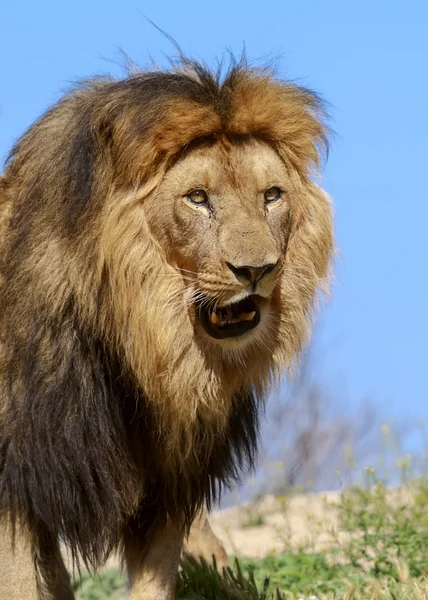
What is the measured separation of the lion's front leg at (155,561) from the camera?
4.98 metres

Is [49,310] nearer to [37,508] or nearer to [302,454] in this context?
[37,508]

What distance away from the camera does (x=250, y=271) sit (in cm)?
412

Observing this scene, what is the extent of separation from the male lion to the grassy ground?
0.98 meters

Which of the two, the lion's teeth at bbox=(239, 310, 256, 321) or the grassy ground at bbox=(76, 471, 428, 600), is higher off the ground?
the lion's teeth at bbox=(239, 310, 256, 321)

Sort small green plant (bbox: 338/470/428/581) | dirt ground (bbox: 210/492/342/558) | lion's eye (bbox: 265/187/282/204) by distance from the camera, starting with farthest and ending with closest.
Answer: dirt ground (bbox: 210/492/342/558)
small green plant (bbox: 338/470/428/581)
lion's eye (bbox: 265/187/282/204)

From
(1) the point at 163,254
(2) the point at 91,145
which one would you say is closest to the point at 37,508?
(1) the point at 163,254

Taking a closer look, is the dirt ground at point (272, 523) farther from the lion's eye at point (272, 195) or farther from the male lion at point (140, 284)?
the lion's eye at point (272, 195)

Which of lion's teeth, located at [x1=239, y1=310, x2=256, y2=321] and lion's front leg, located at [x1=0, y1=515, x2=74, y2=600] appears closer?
lion's teeth, located at [x1=239, y1=310, x2=256, y2=321]

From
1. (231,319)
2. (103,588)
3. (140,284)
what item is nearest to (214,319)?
(231,319)

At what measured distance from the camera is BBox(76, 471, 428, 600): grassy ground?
554cm

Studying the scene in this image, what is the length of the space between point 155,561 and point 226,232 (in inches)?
61.5

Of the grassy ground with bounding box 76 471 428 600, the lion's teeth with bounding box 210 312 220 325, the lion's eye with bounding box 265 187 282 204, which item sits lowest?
the grassy ground with bounding box 76 471 428 600

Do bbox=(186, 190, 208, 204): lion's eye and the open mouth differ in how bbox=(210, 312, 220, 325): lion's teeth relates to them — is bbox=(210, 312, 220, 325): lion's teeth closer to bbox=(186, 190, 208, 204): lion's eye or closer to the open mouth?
the open mouth

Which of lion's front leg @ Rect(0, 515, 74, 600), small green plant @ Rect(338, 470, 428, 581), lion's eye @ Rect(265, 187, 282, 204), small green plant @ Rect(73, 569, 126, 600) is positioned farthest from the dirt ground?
lion's eye @ Rect(265, 187, 282, 204)
